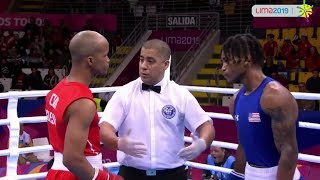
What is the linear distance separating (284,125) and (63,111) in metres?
1.15

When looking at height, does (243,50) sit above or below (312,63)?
above

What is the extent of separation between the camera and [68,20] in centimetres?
1717

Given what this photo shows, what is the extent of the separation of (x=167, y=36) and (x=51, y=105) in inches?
523

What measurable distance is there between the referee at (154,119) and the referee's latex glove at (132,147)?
0.27 meters

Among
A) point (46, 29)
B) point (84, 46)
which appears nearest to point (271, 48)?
point (46, 29)

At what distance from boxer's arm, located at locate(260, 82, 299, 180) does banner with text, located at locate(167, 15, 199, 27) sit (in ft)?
43.8

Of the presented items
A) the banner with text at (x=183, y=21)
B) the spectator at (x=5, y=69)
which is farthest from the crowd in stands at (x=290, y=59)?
the spectator at (x=5, y=69)

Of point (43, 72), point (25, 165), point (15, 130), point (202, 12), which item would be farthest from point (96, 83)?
point (15, 130)

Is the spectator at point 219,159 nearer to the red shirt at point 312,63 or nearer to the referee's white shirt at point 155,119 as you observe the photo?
the referee's white shirt at point 155,119

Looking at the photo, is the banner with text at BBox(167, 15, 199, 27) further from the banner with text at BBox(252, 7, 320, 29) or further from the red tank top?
the red tank top

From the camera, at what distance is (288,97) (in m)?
3.28

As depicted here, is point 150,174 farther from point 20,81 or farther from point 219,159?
point 20,81

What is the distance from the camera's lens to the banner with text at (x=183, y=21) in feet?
54.2

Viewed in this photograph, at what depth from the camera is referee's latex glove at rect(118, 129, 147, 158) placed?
362cm
